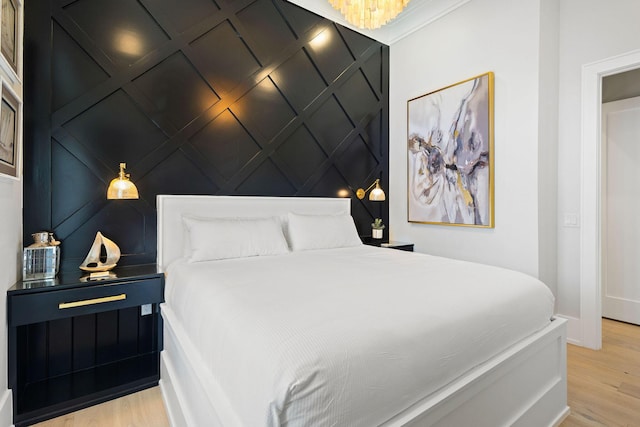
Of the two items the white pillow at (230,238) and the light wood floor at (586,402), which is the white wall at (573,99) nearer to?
the light wood floor at (586,402)

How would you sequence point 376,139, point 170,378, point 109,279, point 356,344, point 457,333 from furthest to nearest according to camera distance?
1. point 376,139
2. point 109,279
3. point 170,378
4. point 457,333
5. point 356,344

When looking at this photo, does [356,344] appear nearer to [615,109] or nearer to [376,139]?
[376,139]

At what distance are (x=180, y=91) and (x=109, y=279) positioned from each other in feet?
5.07

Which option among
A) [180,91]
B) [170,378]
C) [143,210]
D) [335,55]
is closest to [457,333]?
[170,378]

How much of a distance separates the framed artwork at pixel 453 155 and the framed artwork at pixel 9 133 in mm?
3362

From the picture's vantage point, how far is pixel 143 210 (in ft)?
7.87

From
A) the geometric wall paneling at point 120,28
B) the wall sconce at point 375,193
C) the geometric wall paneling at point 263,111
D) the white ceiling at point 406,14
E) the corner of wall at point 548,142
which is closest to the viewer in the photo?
the geometric wall paneling at point 120,28

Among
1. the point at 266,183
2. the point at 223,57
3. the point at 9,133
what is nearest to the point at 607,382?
the point at 266,183

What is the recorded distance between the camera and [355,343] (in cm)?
93

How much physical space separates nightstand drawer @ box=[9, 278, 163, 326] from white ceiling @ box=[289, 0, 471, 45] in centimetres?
301

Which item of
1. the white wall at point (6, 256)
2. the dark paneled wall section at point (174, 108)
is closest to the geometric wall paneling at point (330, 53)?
the dark paneled wall section at point (174, 108)

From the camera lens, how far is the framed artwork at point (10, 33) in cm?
153

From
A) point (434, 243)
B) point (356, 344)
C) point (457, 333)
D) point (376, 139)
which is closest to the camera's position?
point (356, 344)

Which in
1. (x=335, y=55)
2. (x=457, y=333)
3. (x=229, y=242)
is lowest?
(x=457, y=333)
